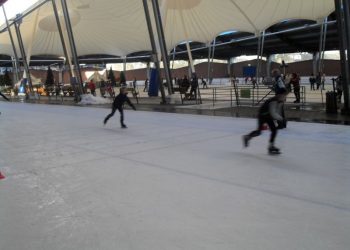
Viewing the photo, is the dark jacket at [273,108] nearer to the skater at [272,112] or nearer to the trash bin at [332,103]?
the skater at [272,112]

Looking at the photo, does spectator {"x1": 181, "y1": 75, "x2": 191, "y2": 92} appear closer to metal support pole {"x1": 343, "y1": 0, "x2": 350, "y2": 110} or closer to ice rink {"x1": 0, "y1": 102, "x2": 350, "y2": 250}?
metal support pole {"x1": 343, "y1": 0, "x2": 350, "y2": 110}

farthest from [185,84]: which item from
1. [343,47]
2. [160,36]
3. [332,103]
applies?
[343,47]

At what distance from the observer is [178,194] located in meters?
4.61

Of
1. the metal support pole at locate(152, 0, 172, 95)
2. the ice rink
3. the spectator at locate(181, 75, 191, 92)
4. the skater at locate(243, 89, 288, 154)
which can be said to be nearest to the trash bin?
the ice rink

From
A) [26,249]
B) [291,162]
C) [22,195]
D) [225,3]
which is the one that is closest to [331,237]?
[26,249]

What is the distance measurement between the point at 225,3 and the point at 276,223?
40.1m

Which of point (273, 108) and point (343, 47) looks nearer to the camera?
point (273, 108)

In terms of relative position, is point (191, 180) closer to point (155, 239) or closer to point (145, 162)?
point (145, 162)

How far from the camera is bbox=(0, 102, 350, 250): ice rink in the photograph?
3.31 metres

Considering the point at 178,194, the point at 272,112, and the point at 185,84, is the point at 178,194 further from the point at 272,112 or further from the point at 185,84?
the point at 185,84

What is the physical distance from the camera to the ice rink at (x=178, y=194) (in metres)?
3.31

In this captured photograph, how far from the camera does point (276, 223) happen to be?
3.58m

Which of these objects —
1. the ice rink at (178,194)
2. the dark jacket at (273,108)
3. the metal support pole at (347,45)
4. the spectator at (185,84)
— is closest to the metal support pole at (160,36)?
the spectator at (185,84)

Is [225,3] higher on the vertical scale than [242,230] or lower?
higher
